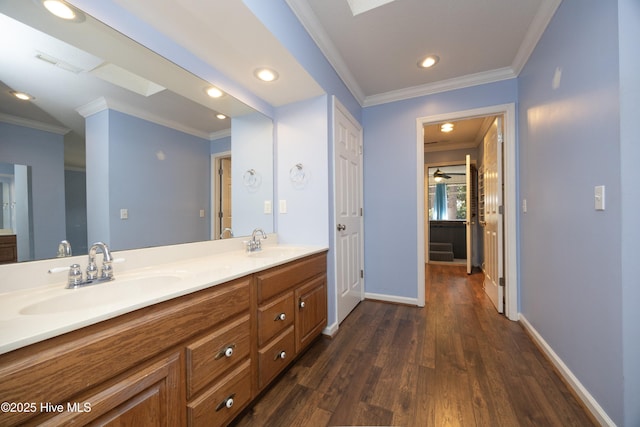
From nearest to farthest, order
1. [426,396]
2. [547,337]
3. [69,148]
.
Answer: [69,148], [426,396], [547,337]

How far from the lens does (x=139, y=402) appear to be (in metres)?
0.77

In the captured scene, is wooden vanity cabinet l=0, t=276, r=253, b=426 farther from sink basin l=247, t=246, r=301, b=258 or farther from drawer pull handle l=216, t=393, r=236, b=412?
sink basin l=247, t=246, r=301, b=258

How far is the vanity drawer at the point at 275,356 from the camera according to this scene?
129 cm

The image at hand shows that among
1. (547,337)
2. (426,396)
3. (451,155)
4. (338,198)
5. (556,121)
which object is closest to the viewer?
(426,396)

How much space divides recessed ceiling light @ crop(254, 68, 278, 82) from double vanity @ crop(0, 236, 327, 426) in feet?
4.22

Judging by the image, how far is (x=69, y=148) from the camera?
111 centimetres

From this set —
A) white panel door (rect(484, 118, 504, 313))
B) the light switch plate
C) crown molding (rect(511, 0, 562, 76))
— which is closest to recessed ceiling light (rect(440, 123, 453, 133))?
white panel door (rect(484, 118, 504, 313))

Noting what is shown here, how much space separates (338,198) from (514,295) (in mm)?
1923

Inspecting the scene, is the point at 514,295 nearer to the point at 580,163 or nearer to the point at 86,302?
the point at 580,163

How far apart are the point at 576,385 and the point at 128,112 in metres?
2.90

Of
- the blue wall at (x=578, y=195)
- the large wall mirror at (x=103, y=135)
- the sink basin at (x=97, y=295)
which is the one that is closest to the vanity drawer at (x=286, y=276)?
the sink basin at (x=97, y=295)

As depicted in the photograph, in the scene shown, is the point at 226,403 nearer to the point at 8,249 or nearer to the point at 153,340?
the point at 153,340

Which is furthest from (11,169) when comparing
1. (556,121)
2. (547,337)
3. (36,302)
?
(547,337)

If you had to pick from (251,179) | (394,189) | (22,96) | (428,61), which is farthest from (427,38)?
(22,96)
